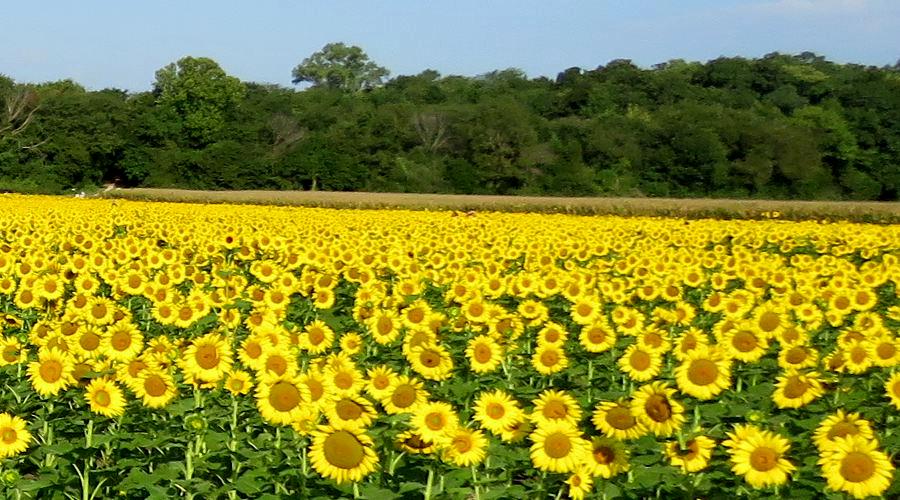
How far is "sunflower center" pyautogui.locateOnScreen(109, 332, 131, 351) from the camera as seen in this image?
532 centimetres

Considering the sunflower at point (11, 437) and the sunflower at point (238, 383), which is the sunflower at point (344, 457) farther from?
the sunflower at point (11, 437)

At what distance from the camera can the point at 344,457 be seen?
3.47m

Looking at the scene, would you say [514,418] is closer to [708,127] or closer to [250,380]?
[250,380]

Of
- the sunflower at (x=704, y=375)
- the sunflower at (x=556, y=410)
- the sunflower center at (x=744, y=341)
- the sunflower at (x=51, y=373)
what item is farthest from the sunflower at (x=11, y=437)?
the sunflower center at (x=744, y=341)

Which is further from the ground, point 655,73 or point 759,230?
point 655,73

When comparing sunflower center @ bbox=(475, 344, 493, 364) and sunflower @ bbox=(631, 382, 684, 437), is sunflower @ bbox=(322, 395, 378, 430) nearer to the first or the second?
sunflower @ bbox=(631, 382, 684, 437)

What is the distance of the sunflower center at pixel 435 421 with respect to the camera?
3.76 m

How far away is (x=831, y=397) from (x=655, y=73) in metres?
78.8

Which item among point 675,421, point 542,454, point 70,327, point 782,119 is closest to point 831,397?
point 675,421

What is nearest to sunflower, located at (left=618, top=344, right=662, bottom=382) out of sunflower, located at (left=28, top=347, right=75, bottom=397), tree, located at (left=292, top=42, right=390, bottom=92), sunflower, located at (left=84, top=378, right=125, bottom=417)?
sunflower, located at (left=84, top=378, right=125, bottom=417)

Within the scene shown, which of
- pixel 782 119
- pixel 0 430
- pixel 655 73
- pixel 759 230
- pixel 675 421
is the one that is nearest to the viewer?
pixel 675 421

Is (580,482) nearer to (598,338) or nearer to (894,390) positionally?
(894,390)

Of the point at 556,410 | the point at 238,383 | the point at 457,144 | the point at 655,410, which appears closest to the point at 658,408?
the point at 655,410

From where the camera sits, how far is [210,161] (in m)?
65.6
